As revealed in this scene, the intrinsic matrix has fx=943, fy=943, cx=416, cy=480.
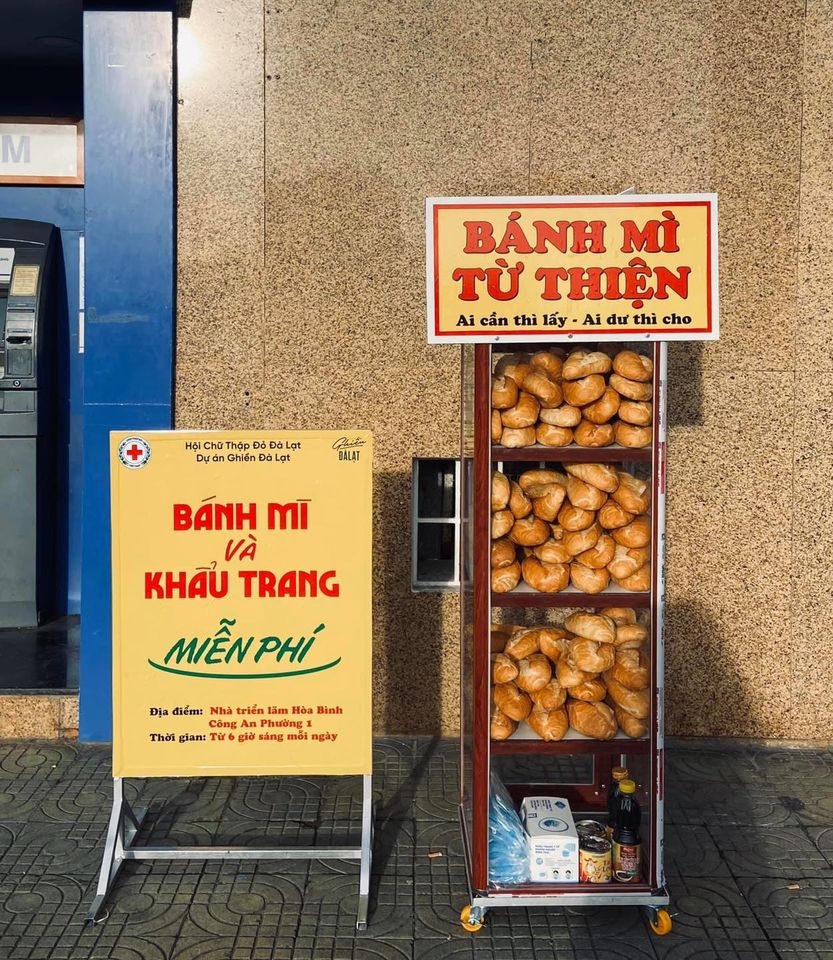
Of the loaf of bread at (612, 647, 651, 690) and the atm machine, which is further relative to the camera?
the atm machine

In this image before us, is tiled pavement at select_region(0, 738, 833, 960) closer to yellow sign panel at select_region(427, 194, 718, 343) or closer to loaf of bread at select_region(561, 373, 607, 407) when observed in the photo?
loaf of bread at select_region(561, 373, 607, 407)

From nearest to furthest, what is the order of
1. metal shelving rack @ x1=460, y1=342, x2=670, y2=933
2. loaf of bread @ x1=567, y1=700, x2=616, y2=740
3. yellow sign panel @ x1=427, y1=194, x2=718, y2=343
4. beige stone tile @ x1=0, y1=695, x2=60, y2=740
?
yellow sign panel @ x1=427, y1=194, x2=718, y2=343 < metal shelving rack @ x1=460, y1=342, x2=670, y2=933 < loaf of bread @ x1=567, y1=700, x2=616, y2=740 < beige stone tile @ x1=0, y1=695, x2=60, y2=740

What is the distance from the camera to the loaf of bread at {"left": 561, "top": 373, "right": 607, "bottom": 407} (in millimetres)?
3338

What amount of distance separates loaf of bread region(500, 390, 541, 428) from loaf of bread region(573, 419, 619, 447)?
0.56 feet

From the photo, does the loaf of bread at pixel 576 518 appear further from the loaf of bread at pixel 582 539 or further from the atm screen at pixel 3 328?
the atm screen at pixel 3 328

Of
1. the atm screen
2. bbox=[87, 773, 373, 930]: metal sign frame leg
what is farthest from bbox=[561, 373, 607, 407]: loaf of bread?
the atm screen

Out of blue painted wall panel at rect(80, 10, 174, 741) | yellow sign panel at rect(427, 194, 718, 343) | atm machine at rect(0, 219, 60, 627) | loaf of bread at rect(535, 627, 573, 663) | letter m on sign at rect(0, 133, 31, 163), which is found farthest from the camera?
letter m on sign at rect(0, 133, 31, 163)

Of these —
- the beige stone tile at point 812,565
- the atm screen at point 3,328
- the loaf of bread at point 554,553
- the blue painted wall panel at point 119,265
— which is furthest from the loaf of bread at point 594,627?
the atm screen at point 3,328

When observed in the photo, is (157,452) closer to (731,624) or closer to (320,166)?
(320,166)

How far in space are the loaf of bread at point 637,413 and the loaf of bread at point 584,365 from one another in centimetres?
16

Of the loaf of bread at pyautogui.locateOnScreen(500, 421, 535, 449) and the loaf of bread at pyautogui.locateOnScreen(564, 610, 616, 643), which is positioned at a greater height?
the loaf of bread at pyautogui.locateOnScreen(500, 421, 535, 449)

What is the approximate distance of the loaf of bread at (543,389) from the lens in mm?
3352

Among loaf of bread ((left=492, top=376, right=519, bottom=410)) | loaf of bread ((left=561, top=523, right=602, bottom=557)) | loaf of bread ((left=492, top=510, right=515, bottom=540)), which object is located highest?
loaf of bread ((left=492, top=376, right=519, bottom=410))

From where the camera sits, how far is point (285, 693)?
3.63 metres
